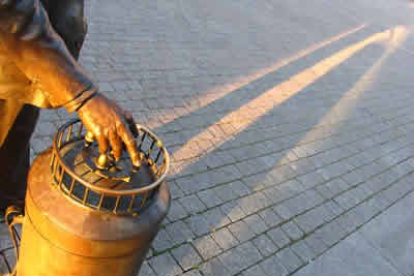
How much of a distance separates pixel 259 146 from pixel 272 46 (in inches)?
158

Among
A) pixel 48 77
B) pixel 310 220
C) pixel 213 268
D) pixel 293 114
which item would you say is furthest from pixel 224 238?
pixel 293 114

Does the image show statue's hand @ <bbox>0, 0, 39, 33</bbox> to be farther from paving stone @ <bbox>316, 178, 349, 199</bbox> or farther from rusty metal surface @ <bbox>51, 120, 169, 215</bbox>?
paving stone @ <bbox>316, 178, 349, 199</bbox>

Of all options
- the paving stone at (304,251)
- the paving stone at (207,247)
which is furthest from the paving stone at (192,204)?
the paving stone at (304,251)

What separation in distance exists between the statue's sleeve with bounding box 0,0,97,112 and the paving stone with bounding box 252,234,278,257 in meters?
2.58

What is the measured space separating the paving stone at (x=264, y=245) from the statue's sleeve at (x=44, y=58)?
2580mm

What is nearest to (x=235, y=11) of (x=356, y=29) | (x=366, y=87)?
(x=366, y=87)

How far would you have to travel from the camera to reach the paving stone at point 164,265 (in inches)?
124

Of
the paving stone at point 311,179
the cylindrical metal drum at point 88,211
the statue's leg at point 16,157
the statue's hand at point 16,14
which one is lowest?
the paving stone at point 311,179

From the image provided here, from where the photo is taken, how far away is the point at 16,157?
2.80m

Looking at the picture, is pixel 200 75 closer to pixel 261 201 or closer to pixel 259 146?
pixel 259 146

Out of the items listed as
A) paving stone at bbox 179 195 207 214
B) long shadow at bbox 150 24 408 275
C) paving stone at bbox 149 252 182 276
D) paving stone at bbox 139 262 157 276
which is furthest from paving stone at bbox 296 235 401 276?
paving stone at bbox 139 262 157 276

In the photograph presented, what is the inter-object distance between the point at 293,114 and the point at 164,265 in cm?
373

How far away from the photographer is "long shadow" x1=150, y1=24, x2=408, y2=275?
3804 mm

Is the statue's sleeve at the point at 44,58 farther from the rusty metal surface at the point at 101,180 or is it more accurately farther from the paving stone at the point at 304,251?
the paving stone at the point at 304,251
